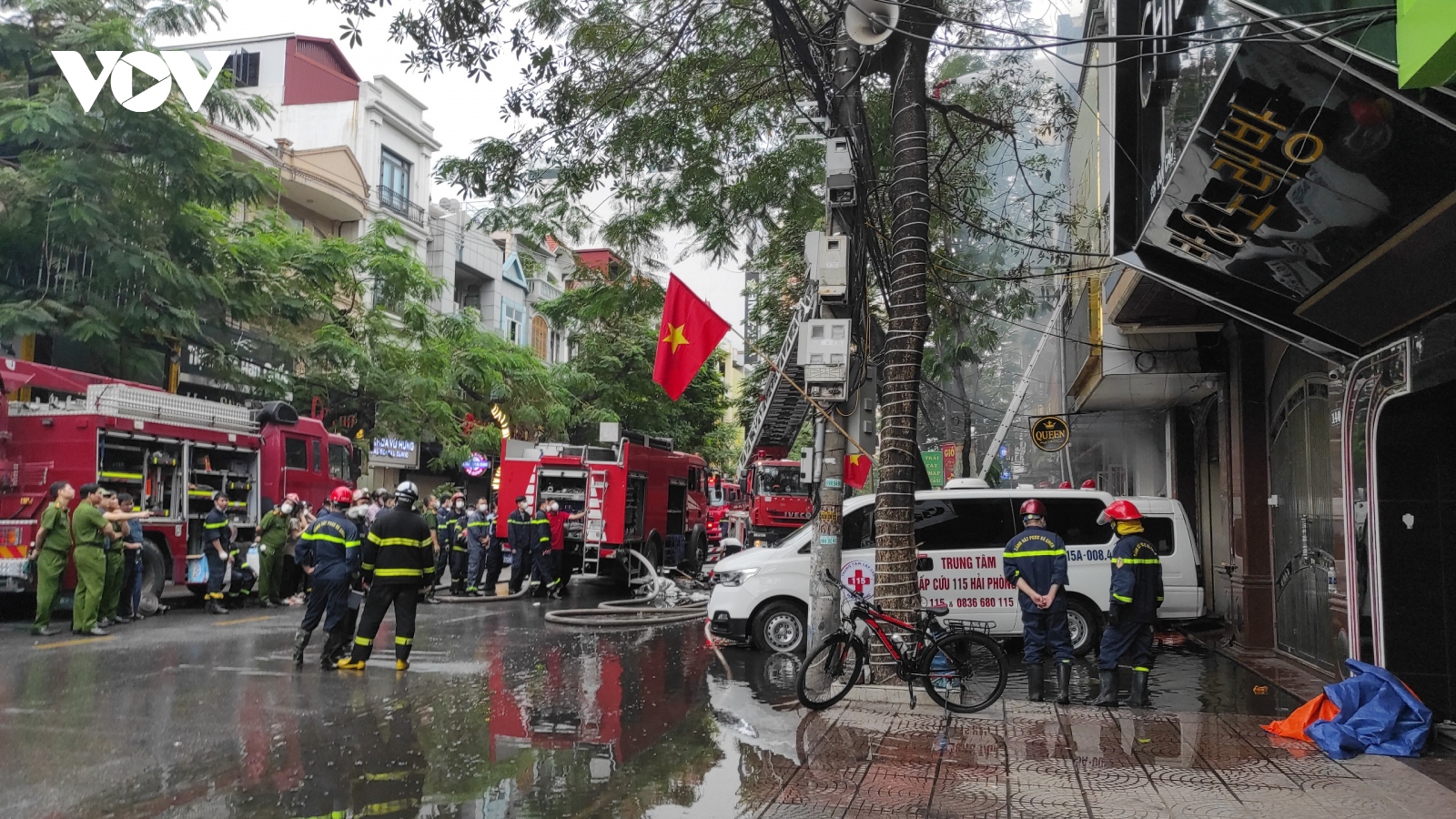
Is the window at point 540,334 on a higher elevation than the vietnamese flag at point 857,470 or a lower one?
higher

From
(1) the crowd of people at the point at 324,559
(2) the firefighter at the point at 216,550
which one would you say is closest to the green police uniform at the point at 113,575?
(1) the crowd of people at the point at 324,559

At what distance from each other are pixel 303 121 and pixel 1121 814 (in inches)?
1346

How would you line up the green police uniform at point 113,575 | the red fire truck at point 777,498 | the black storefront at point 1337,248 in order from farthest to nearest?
the red fire truck at point 777,498, the green police uniform at point 113,575, the black storefront at point 1337,248

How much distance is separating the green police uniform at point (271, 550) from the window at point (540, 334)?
96.1 ft

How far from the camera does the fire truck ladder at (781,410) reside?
17.0 metres

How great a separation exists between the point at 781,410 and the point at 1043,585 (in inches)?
574

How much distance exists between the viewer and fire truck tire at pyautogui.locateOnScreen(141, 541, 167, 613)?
46.6ft

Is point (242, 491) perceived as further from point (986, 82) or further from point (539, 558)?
point (986, 82)

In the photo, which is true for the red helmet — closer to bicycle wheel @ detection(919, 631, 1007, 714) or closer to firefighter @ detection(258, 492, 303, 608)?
bicycle wheel @ detection(919, 631, 1007, 714)

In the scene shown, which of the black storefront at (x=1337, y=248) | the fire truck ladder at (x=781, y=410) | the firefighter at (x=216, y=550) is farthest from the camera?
the fire truck ladder at (x=781, y=410)

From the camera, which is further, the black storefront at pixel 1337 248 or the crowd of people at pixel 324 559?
the crowd of people at pixel 324 559

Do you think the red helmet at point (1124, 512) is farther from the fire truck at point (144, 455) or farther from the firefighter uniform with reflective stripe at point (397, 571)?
the fire truck at point (144, 455)

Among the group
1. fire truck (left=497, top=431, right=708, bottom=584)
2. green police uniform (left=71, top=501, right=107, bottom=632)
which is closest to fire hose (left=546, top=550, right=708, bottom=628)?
fire truck (left=497, top=431, right=708, bottom=584)

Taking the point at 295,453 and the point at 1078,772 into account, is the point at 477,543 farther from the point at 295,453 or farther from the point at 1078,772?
the point at 1078,772
